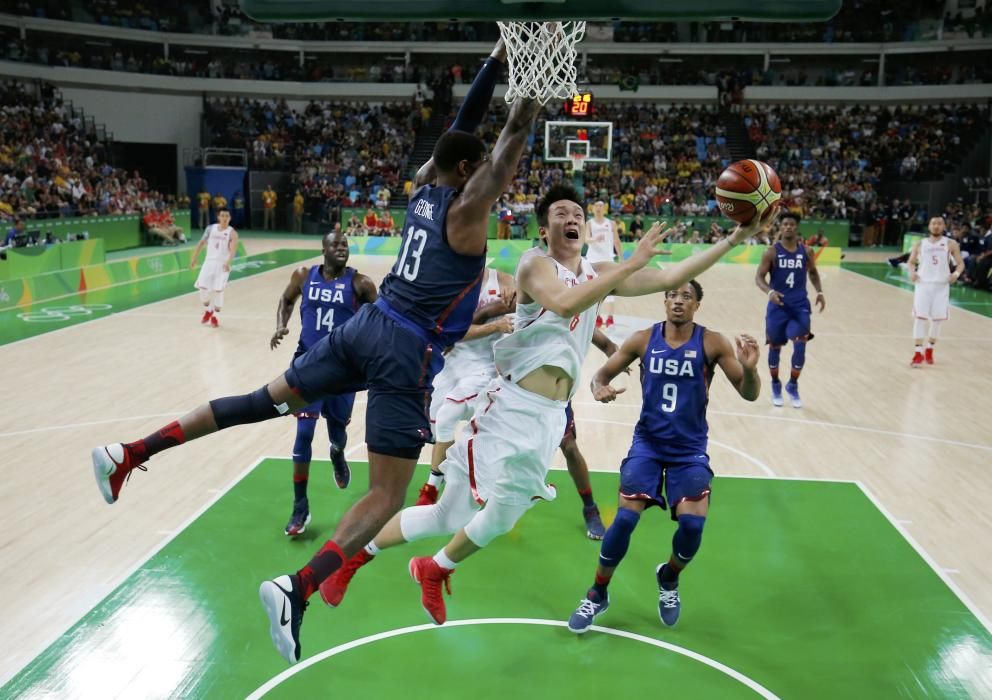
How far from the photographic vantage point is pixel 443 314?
417 centimetres

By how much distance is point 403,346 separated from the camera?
13.4 ft

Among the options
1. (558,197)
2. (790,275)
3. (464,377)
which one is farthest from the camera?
(790,275)

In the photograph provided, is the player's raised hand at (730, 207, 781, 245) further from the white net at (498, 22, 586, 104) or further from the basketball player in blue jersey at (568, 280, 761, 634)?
the white net at (498, 22, 586, 104)

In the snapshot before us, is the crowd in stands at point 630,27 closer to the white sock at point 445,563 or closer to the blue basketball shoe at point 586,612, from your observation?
the blue basketball shoe at point 586,612

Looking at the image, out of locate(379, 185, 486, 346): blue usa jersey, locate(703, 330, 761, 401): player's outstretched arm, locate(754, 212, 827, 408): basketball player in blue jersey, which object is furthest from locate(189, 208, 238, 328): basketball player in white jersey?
locate(379, 185, 486, 346): blue usa jersey

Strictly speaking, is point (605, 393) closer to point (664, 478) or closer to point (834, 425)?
point (664, 478)

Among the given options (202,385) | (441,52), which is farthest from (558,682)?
(441,52)

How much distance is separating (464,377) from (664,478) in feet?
6.72

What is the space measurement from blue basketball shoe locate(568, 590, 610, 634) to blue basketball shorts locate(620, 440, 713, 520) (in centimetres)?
58

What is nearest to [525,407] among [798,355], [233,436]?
[233,436]

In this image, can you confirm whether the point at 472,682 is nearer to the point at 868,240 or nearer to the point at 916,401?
the point at 916,401

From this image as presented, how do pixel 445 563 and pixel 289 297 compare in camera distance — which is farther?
pixel 289 297

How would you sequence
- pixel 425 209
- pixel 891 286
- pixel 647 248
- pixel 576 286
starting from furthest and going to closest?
1. pixel 891 286
2. pixel 425 209
3. pixel 576 286
4. pixel 647 248

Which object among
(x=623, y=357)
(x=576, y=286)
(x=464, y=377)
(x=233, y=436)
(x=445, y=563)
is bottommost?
(x=233, y=436)
